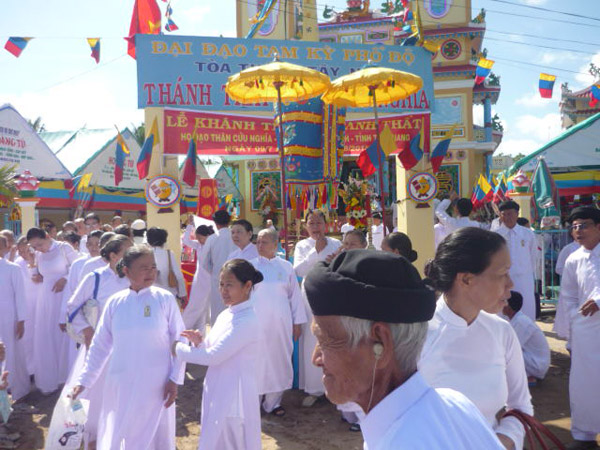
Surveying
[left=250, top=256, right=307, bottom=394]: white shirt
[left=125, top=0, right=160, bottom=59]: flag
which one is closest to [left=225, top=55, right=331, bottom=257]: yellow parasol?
[left=250, top=256, right=307, bottom=394]: white shirt

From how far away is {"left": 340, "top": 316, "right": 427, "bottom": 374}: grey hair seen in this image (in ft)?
4.06

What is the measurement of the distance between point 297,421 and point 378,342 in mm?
4213

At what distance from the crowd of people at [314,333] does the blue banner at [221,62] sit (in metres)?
2.24

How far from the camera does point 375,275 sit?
120 centimetres

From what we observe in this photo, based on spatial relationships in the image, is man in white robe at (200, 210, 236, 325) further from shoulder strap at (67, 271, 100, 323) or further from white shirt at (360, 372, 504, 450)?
white shirt at (360, 372, 504, 450)

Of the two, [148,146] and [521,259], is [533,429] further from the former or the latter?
[148,146]

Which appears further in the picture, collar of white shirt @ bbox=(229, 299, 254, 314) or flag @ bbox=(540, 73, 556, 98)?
flag @ bbox=(540, 73, 556, 98)

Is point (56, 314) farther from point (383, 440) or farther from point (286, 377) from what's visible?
point (383, 440)

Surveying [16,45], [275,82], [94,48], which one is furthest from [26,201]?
[275,82]

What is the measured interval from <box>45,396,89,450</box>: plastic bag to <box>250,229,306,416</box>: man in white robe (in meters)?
1.89

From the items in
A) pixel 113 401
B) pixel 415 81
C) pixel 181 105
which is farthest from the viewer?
pixel 181 105

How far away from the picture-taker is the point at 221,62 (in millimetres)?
8852

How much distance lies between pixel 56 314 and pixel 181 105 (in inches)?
155

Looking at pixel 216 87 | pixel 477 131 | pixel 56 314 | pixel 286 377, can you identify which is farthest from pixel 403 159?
pixel 477 131
